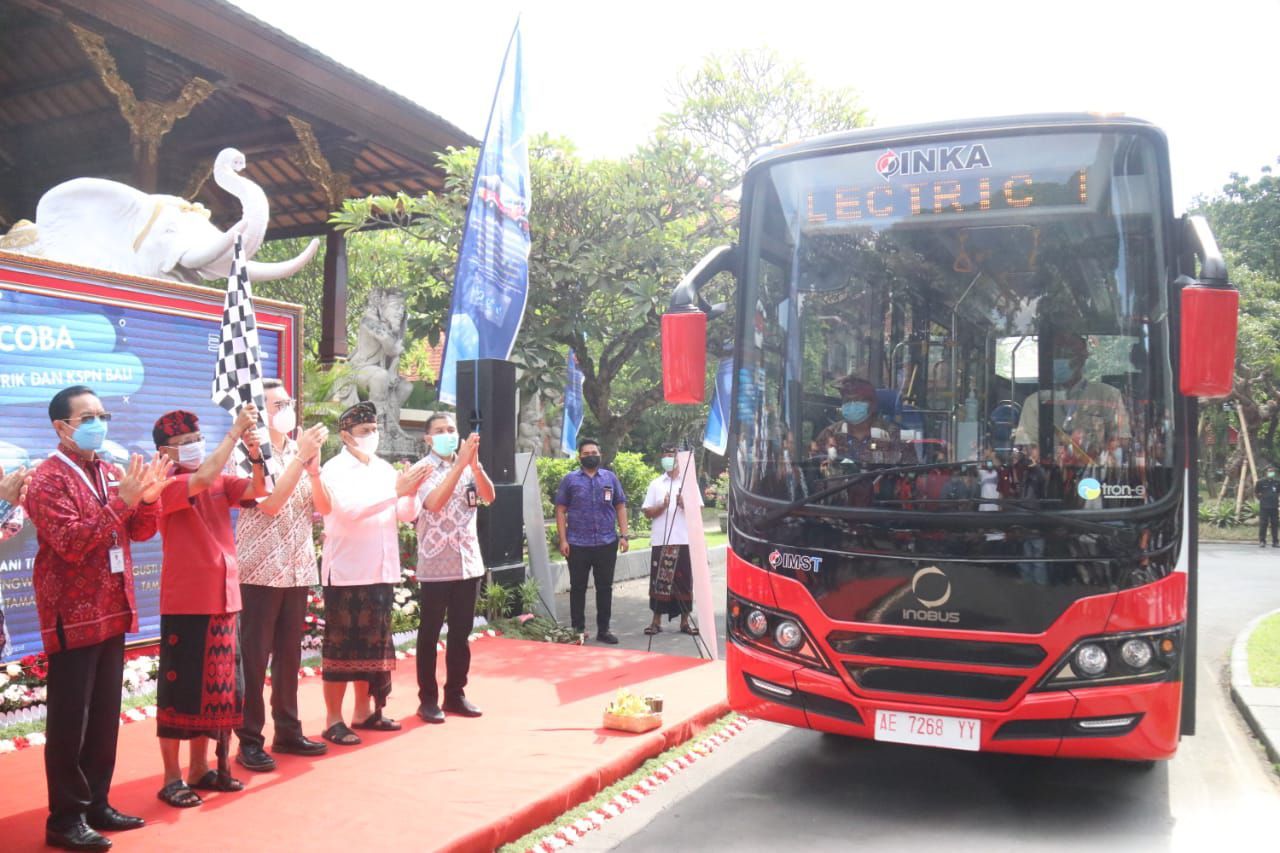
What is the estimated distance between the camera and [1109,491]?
15.6 feet

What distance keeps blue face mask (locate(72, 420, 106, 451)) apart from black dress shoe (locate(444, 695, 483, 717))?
3.09 m

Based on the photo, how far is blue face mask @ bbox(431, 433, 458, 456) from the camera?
21.2 ft

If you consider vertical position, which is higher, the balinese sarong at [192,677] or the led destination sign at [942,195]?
the led destination sign at [942,195]

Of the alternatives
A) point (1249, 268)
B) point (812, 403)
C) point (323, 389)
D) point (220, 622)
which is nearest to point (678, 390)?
point (812, 403)

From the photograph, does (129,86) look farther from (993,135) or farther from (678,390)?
(993,135)

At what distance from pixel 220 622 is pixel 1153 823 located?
4.41 meters

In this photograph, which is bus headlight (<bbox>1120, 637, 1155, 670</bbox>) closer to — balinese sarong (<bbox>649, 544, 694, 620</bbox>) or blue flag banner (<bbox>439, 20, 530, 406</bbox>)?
balinese sarong (<bbox>649, 544, 694, 620</bbox>)

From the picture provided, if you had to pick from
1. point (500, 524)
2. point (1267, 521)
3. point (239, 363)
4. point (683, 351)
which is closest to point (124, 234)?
point (500, 524)

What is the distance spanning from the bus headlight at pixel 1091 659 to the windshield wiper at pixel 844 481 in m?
0.93

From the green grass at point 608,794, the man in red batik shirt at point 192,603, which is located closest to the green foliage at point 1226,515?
the green grass at point 608,794

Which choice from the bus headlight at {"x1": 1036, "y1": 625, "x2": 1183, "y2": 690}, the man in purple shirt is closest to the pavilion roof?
the man in purple shirt

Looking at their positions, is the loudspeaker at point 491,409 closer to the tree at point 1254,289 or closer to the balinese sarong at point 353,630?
the balinese sarong at point 353,630

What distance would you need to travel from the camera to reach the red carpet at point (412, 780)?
435 cm

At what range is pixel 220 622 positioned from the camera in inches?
184
